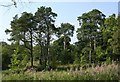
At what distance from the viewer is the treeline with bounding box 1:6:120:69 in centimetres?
3125

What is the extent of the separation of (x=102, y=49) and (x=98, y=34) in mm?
2074

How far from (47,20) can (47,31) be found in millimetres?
1455

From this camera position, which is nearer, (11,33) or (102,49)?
(11,33)

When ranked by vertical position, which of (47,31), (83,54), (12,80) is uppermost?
(47,31)

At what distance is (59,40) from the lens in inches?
1515

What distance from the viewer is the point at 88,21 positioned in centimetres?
3853

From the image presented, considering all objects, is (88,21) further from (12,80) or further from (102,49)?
(12,80)

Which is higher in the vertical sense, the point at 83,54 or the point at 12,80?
the point at 83,54

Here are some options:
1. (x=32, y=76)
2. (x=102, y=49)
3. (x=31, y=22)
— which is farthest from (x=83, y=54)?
(x=32, y=76)

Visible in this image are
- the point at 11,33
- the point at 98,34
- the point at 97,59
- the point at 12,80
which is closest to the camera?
the point at 12,80

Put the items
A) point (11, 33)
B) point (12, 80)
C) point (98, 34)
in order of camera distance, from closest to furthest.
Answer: point (12, 80) < point (11, 33) < point (98, 34)

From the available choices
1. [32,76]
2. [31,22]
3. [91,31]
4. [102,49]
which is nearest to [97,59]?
[102,49]

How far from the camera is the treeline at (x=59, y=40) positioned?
31.2 meters

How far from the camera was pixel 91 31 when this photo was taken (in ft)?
123
